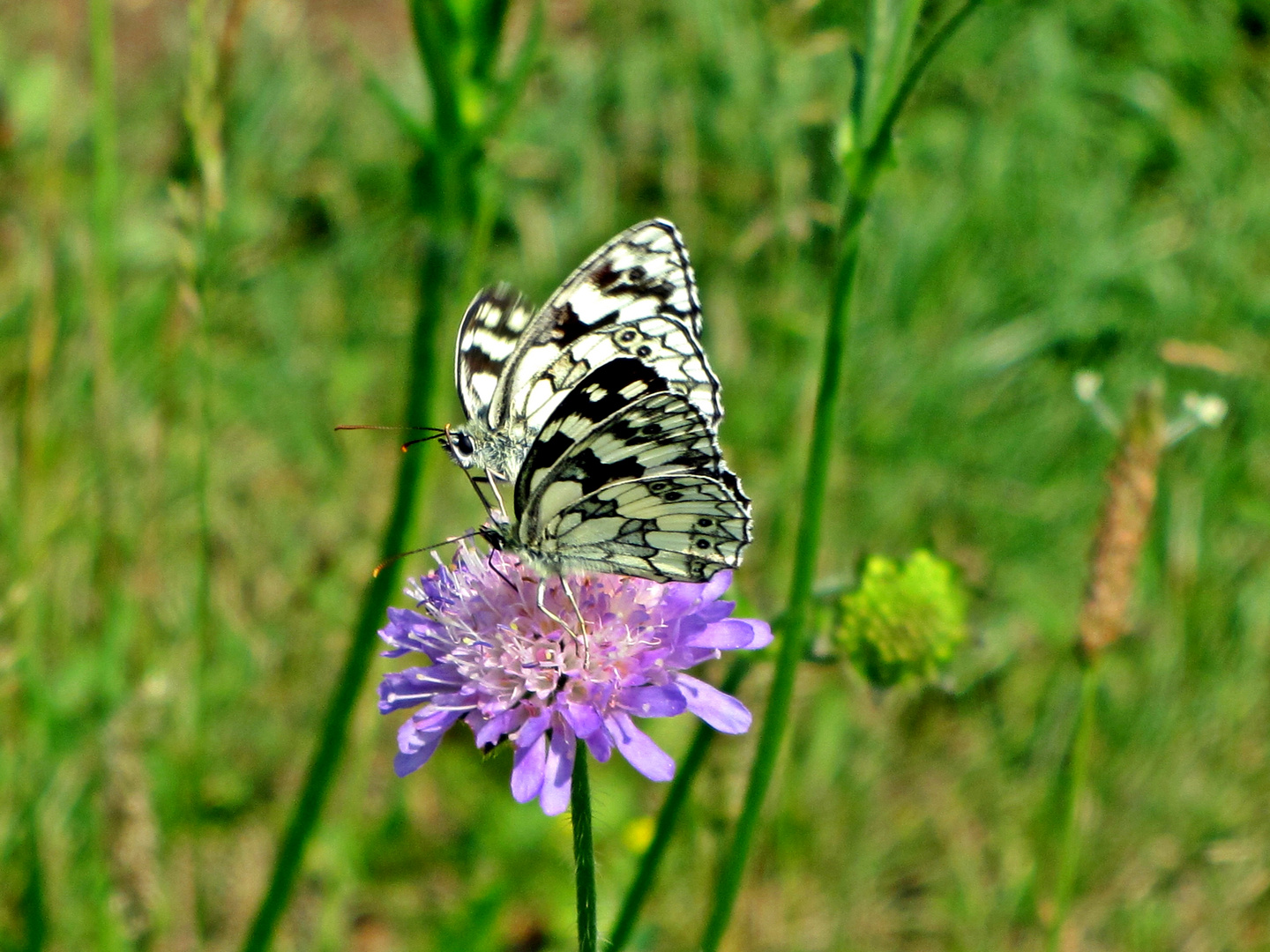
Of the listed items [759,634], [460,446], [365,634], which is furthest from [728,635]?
[365,634]

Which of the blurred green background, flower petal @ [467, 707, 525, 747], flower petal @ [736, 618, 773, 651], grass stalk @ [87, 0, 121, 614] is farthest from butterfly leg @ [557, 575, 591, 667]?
grass stalk @ [87, 0, 121, 614]

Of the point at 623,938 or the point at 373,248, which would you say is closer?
the point at 623,938

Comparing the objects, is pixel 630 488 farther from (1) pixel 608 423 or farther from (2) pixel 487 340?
(2) pixel 487 340

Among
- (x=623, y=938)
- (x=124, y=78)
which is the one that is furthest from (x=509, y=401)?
(x=124, y=78)

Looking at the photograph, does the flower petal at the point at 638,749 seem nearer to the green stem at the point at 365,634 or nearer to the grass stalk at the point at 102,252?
the green stem at the point at 365,634

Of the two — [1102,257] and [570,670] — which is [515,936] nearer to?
[570,670]
